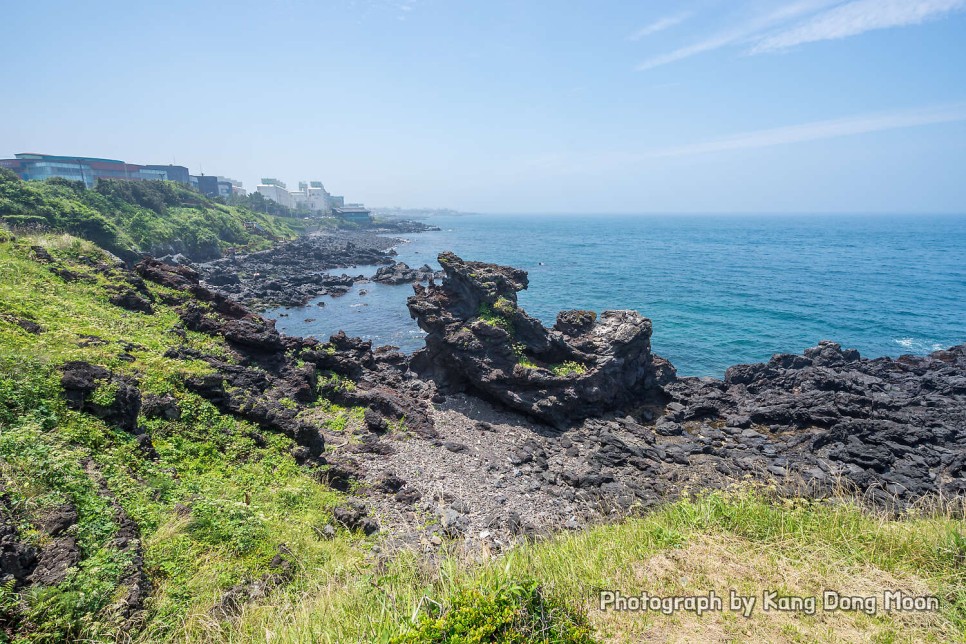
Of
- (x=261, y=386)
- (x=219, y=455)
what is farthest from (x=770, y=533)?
(x=261, y=386)

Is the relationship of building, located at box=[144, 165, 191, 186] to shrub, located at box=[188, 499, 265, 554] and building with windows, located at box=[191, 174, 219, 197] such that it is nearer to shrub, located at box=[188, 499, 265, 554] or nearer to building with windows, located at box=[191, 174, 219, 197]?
building with windows, located at box=[191, 174, 219, 197]

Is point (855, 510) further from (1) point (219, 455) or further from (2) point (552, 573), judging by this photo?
(1) point (219, 455)

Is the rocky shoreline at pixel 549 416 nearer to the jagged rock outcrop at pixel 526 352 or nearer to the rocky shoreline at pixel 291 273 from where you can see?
the jagged rock outcrop at pixel 526 352

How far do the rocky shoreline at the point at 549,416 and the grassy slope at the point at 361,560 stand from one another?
3810 mm

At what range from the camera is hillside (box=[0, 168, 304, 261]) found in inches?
1983

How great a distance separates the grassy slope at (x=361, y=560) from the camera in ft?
19.1

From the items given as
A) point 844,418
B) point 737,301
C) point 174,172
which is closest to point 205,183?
point 174,172

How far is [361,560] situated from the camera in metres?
10.0

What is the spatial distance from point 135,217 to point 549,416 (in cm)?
7587

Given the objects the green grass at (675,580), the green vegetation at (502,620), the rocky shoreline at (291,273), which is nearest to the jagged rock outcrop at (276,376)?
the green grass at (675,580)

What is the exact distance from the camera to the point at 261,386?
19.5 metres

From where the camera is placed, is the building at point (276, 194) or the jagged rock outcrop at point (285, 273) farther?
the building at point (276, 194)

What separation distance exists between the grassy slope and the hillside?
52129 mm

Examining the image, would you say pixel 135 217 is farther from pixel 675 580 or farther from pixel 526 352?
pixel 675 580
